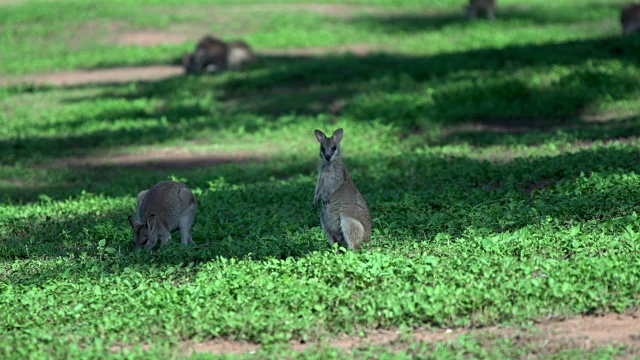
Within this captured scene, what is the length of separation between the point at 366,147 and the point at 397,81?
192 inches

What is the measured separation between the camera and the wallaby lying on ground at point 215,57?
25.3 meters

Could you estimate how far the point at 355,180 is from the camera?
13.5m

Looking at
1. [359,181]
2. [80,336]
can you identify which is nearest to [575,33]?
[359,181]

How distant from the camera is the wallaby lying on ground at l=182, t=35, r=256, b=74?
83.0ft

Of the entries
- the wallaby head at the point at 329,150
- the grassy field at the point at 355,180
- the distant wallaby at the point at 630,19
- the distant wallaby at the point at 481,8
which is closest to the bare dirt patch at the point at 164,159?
the grassy field at the point at 355,180

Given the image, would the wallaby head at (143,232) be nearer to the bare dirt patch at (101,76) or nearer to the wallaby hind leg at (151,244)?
the wallaby hind leg at (151,244)

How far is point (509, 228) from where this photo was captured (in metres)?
9.65

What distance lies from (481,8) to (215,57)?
8938mm

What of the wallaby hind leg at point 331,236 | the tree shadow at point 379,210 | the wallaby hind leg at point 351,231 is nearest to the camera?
the wallaby hind leg at point 351,231

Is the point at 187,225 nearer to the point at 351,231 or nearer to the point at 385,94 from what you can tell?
the point at 351,231

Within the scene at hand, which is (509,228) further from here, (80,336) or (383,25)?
(383,25)

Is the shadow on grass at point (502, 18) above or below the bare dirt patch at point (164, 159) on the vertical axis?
above

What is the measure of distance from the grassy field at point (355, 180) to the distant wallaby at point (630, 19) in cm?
189

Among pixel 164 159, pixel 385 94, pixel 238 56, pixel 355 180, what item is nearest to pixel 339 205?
pixel 355 180
